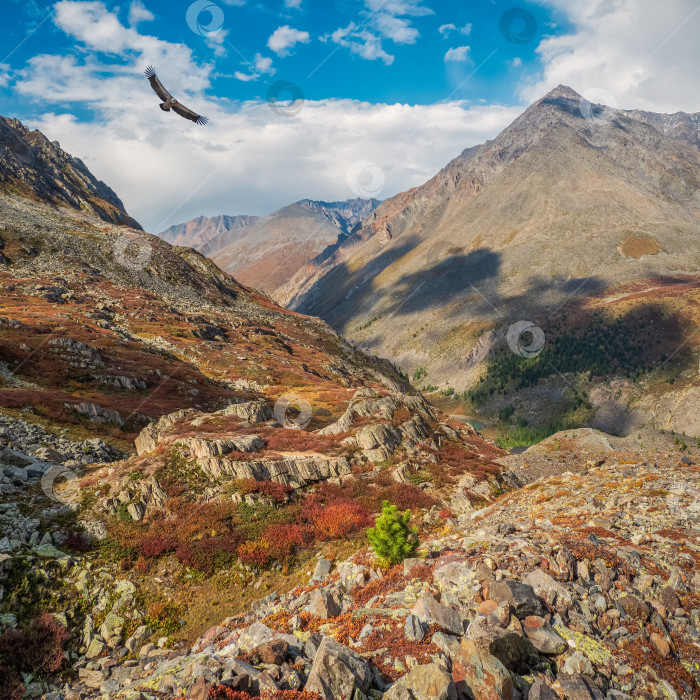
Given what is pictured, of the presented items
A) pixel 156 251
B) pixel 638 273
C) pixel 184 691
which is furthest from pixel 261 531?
pixel 638 273

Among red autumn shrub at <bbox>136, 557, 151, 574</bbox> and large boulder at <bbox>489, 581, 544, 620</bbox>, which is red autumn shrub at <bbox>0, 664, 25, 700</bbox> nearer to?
red autumn shrub at <bbox>136, 557, 151, 574</bbox>

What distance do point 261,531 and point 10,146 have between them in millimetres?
235997

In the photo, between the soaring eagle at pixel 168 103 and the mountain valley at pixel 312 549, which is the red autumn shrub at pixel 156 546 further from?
the soaring eagle at pixel 168 103

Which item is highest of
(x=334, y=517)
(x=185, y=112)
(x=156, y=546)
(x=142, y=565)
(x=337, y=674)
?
(x=185, y=112)

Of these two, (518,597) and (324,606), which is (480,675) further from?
(324,606)

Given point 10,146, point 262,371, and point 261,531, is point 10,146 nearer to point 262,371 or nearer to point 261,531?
point 262,371

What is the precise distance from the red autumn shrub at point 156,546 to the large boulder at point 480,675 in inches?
578

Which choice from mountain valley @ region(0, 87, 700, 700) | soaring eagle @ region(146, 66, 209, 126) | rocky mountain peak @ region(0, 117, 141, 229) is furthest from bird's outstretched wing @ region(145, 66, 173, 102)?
rocky mountain peak @ region(0, 117, 141, 229)

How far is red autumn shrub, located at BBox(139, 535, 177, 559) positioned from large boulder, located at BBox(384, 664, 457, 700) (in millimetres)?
14174

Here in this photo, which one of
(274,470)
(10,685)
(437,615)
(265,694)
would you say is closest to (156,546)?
(10,685)

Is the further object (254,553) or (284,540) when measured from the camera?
(284,540)

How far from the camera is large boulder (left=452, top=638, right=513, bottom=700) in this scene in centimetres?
821

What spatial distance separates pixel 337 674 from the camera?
339 inches

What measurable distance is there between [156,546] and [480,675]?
15627 mm
